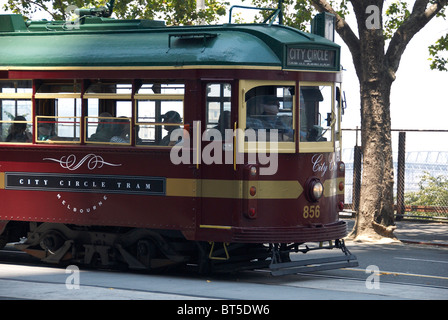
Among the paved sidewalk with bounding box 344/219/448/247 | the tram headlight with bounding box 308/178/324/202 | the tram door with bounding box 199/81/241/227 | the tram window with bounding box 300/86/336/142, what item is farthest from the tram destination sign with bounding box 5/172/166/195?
the paved sidewalk with bounding box 344/219/448/247

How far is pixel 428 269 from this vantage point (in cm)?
1519

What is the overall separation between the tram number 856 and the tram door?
3.46 ft

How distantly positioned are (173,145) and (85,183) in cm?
155

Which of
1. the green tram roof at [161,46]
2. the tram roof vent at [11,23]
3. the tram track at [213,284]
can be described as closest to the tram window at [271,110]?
the green tram roof at [161,46]

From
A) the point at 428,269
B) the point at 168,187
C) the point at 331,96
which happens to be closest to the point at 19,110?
the point at 168,187

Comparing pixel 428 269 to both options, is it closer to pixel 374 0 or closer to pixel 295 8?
pixel 374 0

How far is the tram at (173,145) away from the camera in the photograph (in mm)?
12812

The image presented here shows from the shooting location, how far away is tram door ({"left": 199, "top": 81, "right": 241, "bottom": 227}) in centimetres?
1273

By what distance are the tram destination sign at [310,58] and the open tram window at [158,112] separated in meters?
1.55

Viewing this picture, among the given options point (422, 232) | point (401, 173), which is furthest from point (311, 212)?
point (401, 173)

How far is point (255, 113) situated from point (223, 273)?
8.28 feet

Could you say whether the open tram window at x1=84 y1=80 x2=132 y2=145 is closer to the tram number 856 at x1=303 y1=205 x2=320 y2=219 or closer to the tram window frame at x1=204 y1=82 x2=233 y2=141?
the tram window frame at x1=204 y1=82 x2=233 y2=141

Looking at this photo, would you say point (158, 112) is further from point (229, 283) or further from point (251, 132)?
point (229, 283)

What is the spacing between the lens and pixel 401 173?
24438 millimetres
